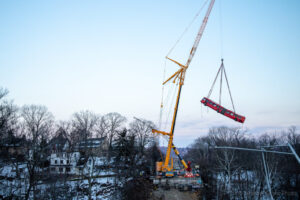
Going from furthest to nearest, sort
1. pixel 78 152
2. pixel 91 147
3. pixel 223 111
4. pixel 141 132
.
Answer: pixel 141 132 → pixel 78 152 → pixel 91 147 → pixel 223 111

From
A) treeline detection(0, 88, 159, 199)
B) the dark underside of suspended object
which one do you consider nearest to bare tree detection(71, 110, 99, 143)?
treeline detection(0, 88, 159, 199)

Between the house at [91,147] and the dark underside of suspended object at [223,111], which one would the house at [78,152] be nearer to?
the house at [91,147]

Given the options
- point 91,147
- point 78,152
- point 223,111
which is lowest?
point 78,152

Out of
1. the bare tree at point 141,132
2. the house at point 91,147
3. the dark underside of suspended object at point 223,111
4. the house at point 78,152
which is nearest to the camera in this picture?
the dark underside of suspended object at point 223,111

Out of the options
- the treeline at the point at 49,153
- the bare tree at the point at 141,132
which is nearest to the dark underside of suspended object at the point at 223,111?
the treeline at the point at 49,153

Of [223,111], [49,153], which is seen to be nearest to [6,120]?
[49,153]

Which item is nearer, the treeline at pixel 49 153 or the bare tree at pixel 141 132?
the treeline at pixel 49 153

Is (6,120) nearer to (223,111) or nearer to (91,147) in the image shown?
(91,147)

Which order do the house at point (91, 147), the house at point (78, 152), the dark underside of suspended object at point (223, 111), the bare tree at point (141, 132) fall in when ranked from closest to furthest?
the dark underside of suspended object at point (223, 111) < the house at point (78, 152) < the house at point (91, 147) < the bare tree at point (141, 132)

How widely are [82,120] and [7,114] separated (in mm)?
16895

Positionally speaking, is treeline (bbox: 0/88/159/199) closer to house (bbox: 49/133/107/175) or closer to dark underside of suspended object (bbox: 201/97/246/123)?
house (bbox: 49/133/107/175)

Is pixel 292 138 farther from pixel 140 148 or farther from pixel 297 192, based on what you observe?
pixel 140 148

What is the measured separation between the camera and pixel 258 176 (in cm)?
2570

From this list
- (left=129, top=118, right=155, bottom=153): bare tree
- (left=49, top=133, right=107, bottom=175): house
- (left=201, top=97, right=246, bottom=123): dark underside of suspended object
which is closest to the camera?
(left=201, top=97, right=246, bottom=123): dark underside of suspended object
